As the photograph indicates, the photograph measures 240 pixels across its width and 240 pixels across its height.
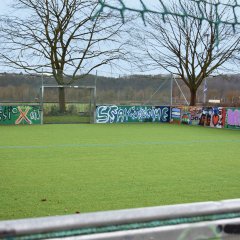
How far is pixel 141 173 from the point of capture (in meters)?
7.62

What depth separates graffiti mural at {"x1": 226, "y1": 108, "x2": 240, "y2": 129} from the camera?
58.2ft

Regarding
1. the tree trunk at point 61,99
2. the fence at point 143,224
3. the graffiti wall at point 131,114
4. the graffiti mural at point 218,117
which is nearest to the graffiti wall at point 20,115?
the tree trunk at point 61,99

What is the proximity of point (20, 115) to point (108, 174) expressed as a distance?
12472 mm

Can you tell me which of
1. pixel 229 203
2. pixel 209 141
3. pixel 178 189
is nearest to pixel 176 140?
pixel 209 141

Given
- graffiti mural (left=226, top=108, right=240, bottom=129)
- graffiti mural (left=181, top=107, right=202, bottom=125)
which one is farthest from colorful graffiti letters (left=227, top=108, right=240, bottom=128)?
graffiti mural (left=181, top=107, right=202, bottom=125)

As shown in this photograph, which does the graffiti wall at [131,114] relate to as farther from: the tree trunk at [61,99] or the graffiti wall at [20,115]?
the graffiti wall at [20,115]

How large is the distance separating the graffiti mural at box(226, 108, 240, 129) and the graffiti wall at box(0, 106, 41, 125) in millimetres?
8265

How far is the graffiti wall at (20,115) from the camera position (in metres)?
18.9

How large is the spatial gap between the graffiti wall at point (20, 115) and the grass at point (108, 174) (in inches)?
248

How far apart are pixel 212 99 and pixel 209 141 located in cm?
1231

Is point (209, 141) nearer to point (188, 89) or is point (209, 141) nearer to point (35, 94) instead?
point (35, 94)

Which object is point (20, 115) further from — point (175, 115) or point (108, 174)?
point (108, 174)

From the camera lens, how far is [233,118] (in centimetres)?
1798

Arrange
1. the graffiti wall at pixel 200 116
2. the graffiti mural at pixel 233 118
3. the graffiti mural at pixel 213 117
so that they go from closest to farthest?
the graffiti mural at pixel 233 118, the graffiti mural at pixel 213 117, the graffiti wall at pixel 200 116
